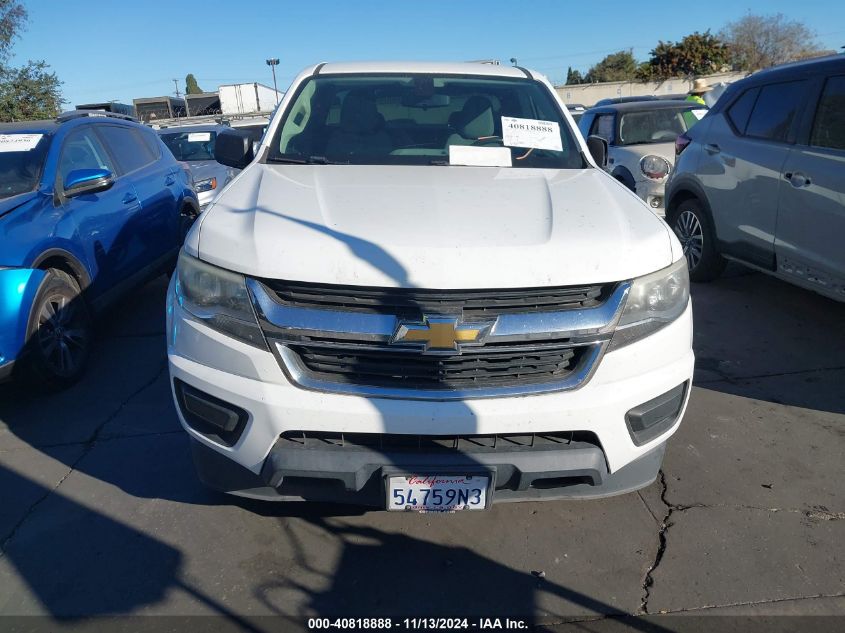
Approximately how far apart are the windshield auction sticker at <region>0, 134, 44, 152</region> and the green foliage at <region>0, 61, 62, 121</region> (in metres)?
17.6

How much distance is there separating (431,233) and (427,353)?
0.44 metres

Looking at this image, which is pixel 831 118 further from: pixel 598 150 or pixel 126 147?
pixel 126 147

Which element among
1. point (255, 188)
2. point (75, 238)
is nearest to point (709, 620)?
point (255, 188)

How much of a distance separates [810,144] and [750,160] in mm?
565

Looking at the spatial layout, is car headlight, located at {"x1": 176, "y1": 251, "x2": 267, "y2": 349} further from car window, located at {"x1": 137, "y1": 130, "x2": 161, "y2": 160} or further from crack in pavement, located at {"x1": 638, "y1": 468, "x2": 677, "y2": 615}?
car window, located at {"x1": 137, "y1": 130, "x2": 161, "y2": 160}

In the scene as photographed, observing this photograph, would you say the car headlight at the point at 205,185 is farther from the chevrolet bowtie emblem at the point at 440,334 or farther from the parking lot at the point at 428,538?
the chevrolet bowtie emblem at the point at 440,334

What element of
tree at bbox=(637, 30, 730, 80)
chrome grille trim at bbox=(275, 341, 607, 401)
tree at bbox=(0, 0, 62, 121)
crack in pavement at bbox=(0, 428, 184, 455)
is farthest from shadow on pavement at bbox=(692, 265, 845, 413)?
tree at bbox=(637, 30, 730, 80)

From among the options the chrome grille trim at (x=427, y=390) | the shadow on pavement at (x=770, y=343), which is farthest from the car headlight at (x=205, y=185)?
the chrome grille trim at (x=427, y=390)

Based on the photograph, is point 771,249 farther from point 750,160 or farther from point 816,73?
point 816,73

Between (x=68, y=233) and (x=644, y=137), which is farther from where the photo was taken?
(x=644, y=137)

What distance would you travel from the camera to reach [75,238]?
4.48 metres

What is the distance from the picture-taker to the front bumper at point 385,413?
2201mm

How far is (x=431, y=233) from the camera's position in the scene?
7.70ft

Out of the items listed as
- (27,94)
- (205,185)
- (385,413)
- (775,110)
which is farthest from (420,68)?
(27,94)
